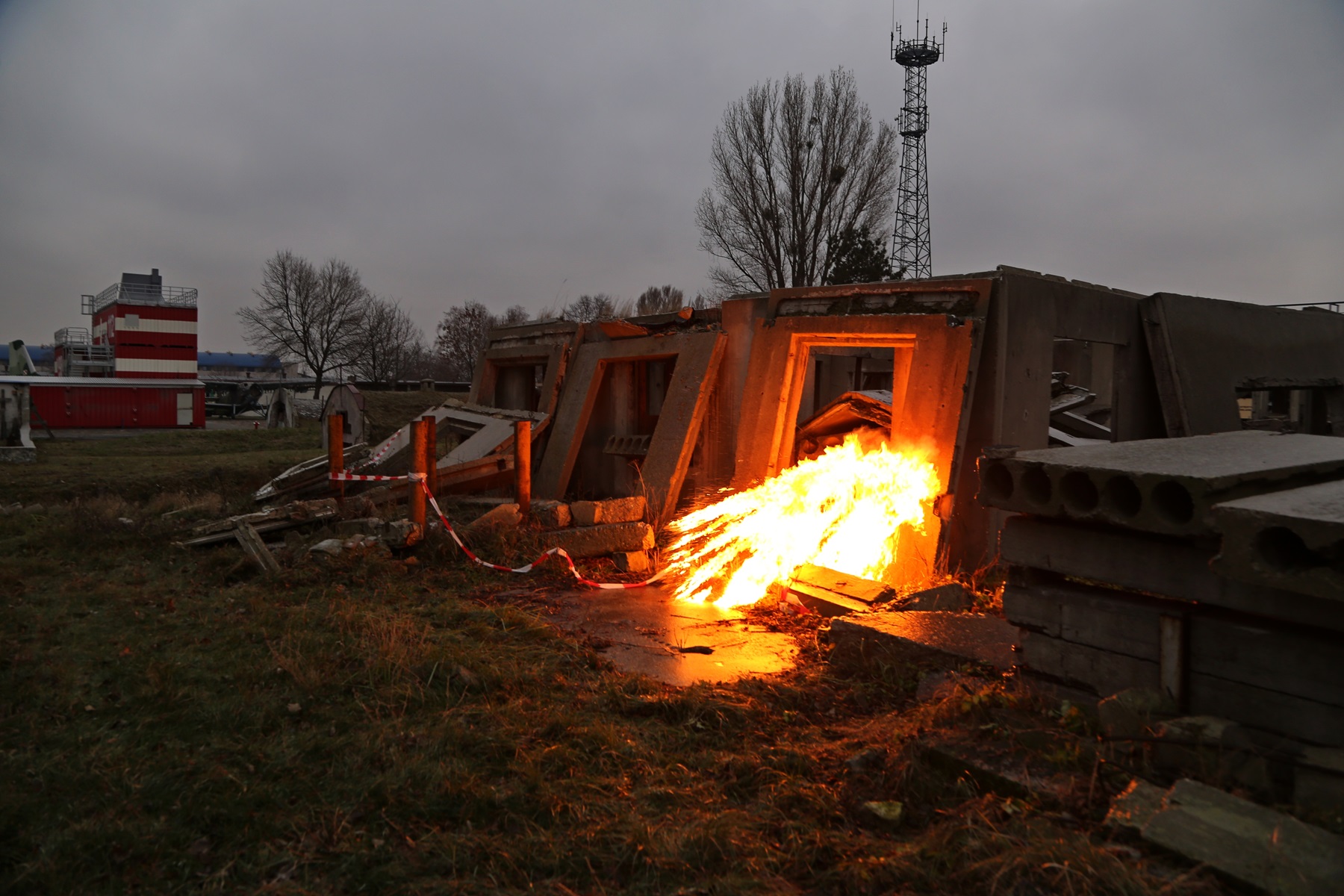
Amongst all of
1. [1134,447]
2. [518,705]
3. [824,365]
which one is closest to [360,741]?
[518,705]

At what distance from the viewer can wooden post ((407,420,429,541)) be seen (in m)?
8.97

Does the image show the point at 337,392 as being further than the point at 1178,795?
Yes

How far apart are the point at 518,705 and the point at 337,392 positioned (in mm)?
16498

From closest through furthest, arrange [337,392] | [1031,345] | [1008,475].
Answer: [1008,475] → [1031,345] → [337,392]

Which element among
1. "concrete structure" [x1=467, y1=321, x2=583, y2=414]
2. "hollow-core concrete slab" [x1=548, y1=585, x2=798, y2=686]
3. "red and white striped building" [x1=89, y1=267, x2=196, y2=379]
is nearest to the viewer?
"hollow-core concrete slab" [x1=548, y1=585, x2=798, y2=686]

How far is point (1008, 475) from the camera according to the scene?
4242 millimetres

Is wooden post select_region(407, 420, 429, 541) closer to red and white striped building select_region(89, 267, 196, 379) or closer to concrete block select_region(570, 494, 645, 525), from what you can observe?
concrete block select_region(570, 494, 645, 525)

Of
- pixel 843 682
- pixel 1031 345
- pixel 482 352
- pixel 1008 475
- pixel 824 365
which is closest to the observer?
pixel 1008 475

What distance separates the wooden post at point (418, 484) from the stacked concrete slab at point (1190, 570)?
6.33m

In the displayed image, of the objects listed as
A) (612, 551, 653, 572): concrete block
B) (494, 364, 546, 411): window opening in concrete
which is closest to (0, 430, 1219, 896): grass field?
(612, 551, 653, 572): concrete block

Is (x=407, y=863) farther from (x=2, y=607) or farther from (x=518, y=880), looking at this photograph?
(x=2, y=607)

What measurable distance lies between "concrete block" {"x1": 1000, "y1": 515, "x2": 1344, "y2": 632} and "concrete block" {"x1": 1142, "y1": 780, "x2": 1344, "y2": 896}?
853mm

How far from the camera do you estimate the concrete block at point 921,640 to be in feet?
16.8

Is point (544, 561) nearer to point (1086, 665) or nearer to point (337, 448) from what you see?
point (337, 448)
